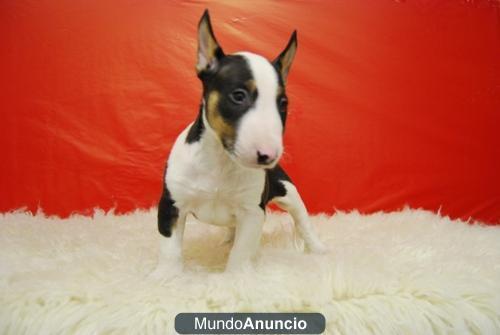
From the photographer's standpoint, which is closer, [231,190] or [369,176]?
[231,190]

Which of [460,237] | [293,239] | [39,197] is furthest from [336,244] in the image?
[39,197]

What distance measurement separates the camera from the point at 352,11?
5.39ft

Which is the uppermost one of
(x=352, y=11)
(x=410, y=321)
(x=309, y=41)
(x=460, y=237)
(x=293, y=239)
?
(x=352, y=11)

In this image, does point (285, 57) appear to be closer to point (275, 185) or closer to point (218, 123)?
point (218, 123)

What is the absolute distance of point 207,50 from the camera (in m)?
0.86

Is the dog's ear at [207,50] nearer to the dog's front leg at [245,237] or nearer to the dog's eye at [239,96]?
the dog's eye at [239,96]

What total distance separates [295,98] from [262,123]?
99cm

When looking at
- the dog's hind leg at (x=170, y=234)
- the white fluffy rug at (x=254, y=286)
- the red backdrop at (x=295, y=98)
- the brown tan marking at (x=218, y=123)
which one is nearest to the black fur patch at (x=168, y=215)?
the dog's hind leg at (x=170, y=234)

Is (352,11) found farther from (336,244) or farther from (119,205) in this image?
(119,205)

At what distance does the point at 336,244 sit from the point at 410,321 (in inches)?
19.7

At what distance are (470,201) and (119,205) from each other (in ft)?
4.72

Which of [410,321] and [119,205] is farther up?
[410,321]

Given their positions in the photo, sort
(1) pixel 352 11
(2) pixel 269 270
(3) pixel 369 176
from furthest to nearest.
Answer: (3) pixel 369 176 → (1) pixel 352 11 → (2) pixel 269 270

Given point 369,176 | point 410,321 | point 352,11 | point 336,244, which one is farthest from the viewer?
point 369,176
